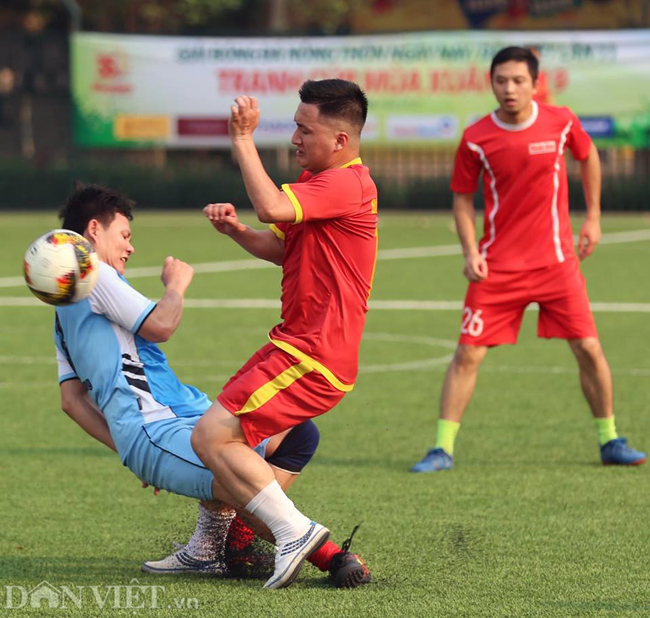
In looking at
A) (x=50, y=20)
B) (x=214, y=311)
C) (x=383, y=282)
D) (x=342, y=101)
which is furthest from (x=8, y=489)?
(x=50, y=20)

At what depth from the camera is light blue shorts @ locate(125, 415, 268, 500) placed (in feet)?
18.1

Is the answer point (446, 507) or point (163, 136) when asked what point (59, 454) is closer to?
point (446, 507)

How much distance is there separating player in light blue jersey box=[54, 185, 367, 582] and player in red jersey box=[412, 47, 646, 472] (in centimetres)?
267

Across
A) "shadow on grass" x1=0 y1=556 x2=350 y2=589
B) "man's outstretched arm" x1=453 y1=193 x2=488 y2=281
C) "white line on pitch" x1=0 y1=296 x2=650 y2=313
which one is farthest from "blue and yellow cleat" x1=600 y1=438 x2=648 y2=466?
"white line on pitch" x1=0 y1=296 x2=650 y2=313

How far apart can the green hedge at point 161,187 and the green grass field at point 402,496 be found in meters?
18.4

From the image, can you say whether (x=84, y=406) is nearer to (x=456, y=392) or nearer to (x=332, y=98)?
(x=332, y=98)

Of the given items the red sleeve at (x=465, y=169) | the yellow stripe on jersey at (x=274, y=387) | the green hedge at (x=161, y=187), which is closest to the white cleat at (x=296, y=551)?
the yellow stripe on jersey at (x=274, y=387)

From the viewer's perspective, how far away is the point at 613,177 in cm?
3156

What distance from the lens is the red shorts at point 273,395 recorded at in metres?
5.42

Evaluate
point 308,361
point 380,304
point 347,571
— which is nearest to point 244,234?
point 308,361

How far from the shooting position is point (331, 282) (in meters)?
5.46

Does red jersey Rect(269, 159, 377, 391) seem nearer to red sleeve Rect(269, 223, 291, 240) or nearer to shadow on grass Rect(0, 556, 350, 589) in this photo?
red sleeve Rect(269, 223, 291, 240)

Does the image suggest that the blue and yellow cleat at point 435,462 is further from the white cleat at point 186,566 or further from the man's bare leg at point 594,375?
the white cleat at point 186,566

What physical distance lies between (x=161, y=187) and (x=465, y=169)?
85.3 ft
